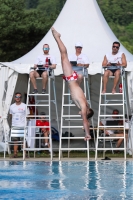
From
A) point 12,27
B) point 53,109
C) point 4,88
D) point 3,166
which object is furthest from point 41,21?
point 3,166

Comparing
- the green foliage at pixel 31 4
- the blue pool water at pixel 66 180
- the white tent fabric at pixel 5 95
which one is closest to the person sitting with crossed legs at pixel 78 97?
the blue pool water at pixel 66 180

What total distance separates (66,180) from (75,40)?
28.8 feet

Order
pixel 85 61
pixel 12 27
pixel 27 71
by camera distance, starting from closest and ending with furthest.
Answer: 1. pixel 85 61
2. pixel 27 71
3. pixel 12 27

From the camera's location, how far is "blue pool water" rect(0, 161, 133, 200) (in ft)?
33.3

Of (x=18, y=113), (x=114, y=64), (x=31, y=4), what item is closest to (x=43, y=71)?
(x=18, y=113)

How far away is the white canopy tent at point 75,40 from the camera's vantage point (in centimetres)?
1906

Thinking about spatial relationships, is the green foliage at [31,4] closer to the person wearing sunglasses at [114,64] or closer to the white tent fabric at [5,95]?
the white tent fabric at [5,95]

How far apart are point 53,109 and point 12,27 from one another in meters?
23.0

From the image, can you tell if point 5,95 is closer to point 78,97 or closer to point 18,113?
point 18,113

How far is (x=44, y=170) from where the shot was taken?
561 inches

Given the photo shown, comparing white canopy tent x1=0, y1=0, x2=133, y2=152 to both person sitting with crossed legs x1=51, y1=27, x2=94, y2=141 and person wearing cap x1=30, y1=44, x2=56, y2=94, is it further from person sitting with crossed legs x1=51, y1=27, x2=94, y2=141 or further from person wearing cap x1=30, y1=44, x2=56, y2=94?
person sitting with crossed legs x1=51, y1=27, x2=94, y2=141

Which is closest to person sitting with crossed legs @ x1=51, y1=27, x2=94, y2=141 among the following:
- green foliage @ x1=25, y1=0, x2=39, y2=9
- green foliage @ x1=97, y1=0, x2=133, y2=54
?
green foliage @ x1=97, y1=0, x2=133, y2=54

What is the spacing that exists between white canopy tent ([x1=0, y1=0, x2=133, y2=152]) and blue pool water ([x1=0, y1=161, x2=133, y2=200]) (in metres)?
3.48

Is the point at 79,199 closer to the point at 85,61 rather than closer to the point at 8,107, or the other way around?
the point at 85,61
